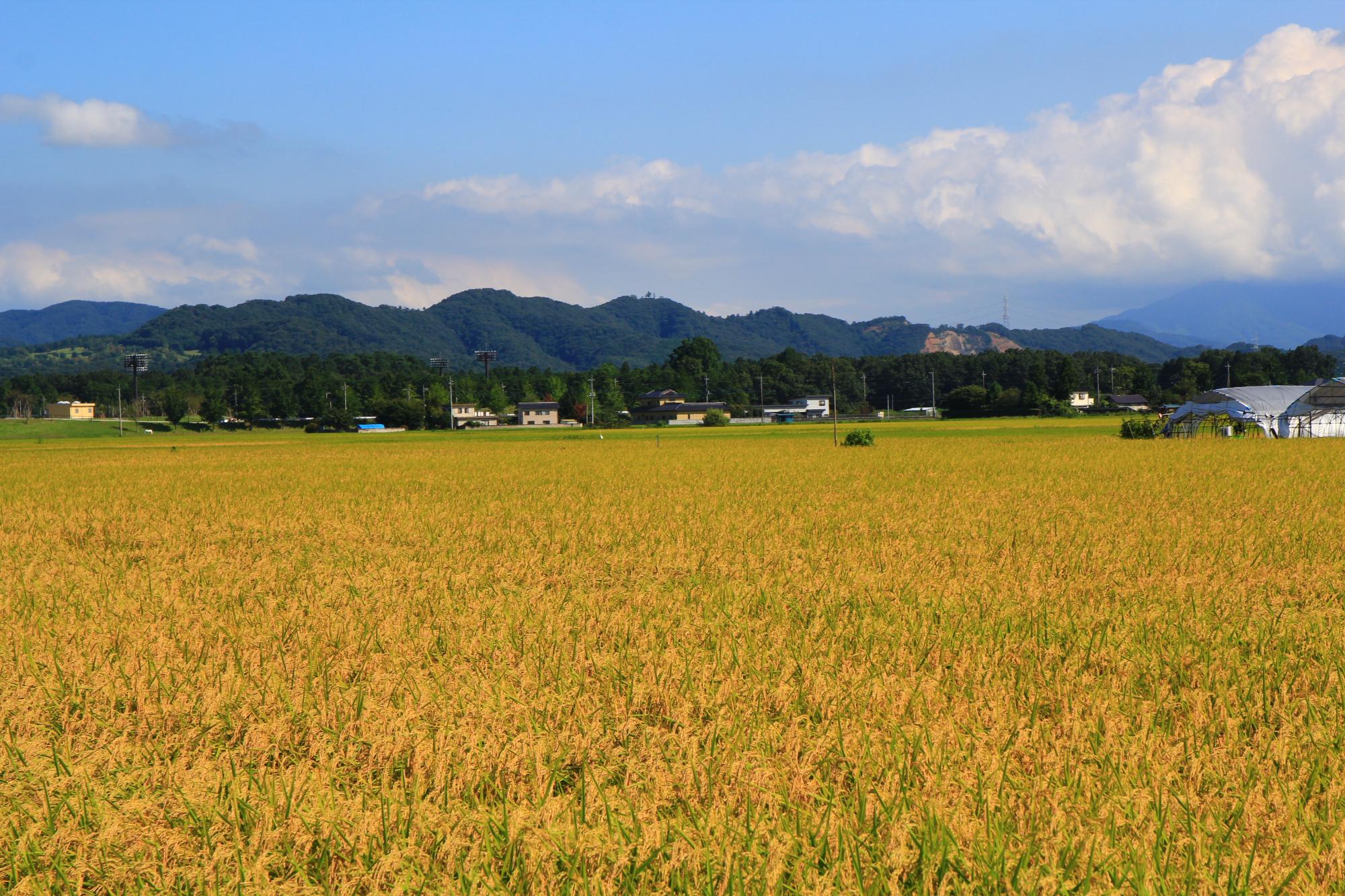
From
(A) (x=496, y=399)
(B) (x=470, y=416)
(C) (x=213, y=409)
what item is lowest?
(B) (x=470, y=416)

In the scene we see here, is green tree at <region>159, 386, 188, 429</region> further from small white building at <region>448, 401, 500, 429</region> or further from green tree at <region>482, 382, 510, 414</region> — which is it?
green tree at <region>482, 382, 510, 414</region>

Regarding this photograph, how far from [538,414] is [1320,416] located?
10677 cm

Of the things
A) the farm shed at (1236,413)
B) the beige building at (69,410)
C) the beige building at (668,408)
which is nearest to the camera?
the farm shed at (1236,413)

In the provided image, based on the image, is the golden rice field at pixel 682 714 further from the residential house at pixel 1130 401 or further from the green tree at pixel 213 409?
the green tree at pixel 213 409

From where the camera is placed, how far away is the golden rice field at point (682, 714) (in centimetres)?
370

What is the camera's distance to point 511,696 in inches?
227

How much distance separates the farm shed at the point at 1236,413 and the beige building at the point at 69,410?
6726 inches

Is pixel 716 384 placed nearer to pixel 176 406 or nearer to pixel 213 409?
pixel 213 409

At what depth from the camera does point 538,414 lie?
144m

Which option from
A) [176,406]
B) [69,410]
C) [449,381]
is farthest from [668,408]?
[69,410]

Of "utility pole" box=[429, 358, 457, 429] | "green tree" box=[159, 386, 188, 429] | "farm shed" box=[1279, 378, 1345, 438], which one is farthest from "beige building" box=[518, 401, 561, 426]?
"farm shed" box=[1279, 378, 1345, 438]

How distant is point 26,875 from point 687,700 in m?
3.30

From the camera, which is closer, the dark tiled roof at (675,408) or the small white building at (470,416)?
the small white building at (470,416)

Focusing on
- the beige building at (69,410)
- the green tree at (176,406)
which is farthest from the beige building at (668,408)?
the beige building at (69,410)
